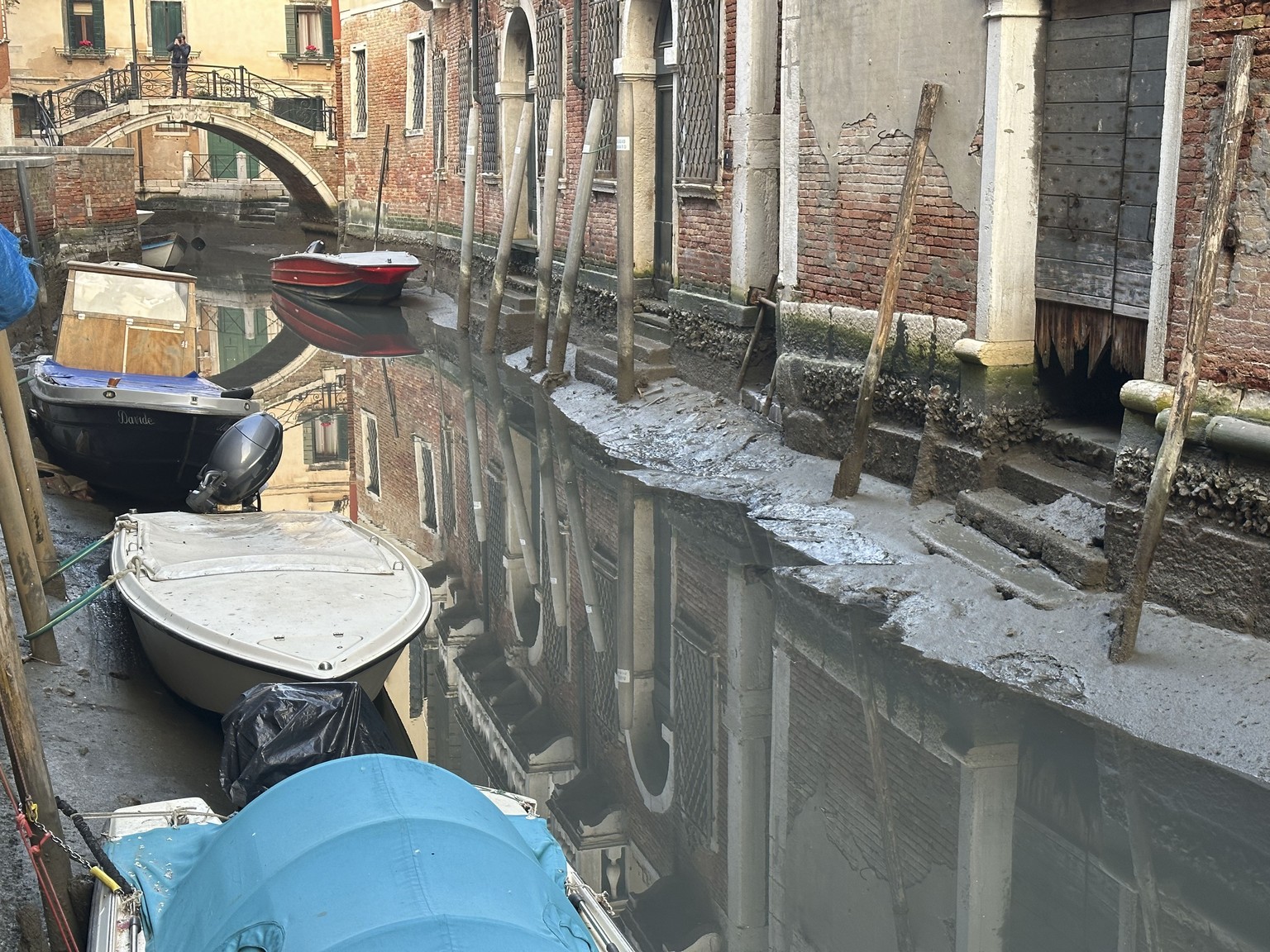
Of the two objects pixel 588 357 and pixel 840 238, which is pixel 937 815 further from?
pixel 588 357

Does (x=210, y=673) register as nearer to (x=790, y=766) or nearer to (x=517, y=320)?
(x=790, y=766)

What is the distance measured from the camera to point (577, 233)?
12094mm

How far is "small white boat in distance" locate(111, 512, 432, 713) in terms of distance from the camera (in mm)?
5246

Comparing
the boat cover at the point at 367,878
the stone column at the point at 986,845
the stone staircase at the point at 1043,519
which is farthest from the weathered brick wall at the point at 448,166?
the boat cover at the point at 367,878

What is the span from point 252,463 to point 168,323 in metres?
2.57

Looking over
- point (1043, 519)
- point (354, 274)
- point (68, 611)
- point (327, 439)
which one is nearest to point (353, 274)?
point (354, 274)

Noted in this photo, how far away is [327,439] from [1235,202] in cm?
775

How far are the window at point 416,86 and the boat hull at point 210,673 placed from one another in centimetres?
1681

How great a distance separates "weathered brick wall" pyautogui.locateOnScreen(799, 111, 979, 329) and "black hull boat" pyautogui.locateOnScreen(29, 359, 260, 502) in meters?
3.57

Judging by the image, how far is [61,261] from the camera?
18266 mm

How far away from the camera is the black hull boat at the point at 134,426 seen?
8.72 m

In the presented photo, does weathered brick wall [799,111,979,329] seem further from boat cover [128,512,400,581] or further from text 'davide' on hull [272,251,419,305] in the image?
text 'davide' on hull [272,251,419,305]

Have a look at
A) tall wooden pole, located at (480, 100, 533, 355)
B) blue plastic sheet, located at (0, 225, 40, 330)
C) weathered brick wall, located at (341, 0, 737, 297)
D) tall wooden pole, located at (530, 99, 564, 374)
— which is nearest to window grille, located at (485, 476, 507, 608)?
weathered brick wall, located at (341, 0, 737, 297)

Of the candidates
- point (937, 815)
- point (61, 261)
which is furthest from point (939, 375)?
point (61, 261)
